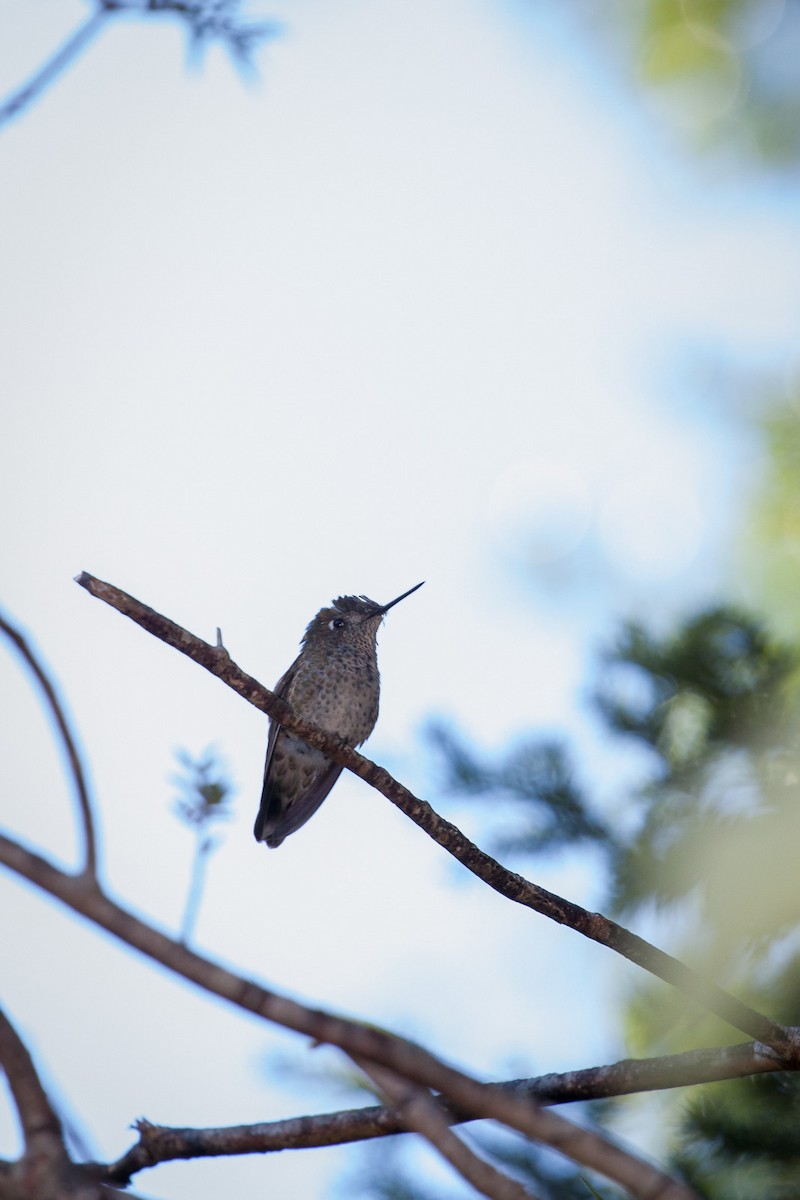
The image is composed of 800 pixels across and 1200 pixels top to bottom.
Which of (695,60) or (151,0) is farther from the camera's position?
(695,60)

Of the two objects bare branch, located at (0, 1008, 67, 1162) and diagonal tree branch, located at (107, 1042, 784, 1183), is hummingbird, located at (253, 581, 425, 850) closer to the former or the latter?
diagonal tree branch, located at (107, 1042, 784, 1183)

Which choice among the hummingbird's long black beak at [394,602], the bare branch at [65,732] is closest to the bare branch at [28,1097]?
the bare branch at [65,732]

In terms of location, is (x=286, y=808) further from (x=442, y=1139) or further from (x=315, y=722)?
(x=442, y=1139)

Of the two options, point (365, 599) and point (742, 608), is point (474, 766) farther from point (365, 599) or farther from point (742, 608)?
point (365, 599)

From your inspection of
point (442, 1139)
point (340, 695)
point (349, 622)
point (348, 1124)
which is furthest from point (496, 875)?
point (349, 622)

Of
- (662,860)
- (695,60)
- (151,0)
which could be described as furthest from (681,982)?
(695,60)

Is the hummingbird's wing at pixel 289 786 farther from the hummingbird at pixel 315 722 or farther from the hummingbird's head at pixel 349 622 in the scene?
the hummingbird's head at pixel 349 622
